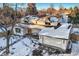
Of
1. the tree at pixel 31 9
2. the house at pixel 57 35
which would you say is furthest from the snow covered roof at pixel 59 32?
the tree at pixel 31 9

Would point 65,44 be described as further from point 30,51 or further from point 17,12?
point 17,12

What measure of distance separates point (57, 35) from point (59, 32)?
0.07 feet

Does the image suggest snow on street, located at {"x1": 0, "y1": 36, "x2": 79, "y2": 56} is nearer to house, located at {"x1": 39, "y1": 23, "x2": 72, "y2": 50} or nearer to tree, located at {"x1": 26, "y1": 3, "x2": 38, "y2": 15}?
house, located at {"x1": 39, "y1": 23, "x2": 72, "y2": 50}

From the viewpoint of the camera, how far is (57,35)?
1.04m

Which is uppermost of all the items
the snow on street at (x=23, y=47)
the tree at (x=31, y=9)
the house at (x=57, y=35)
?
the tree at (x=31, y=9)

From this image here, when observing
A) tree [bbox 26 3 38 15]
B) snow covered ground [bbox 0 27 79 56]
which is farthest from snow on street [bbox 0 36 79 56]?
tree [bbox 26 3 38 15]

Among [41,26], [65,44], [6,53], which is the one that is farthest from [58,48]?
[6,53]

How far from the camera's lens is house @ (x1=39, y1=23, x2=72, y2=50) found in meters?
1.04

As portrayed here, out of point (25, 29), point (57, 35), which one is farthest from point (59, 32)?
point (25, 29)

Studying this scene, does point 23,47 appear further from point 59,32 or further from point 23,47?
point 59,32

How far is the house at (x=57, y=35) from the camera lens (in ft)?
3.40

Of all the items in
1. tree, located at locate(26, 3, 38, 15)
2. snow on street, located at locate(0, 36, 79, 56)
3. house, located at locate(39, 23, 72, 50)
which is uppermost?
tree, located at locate(26, 3, 38, 15)

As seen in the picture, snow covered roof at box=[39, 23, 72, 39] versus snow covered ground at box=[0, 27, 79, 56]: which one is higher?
snow covered roof at box=[39, 23, 72, 39]

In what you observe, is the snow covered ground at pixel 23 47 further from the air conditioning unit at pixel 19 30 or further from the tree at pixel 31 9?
the tree at pixel 31 9
